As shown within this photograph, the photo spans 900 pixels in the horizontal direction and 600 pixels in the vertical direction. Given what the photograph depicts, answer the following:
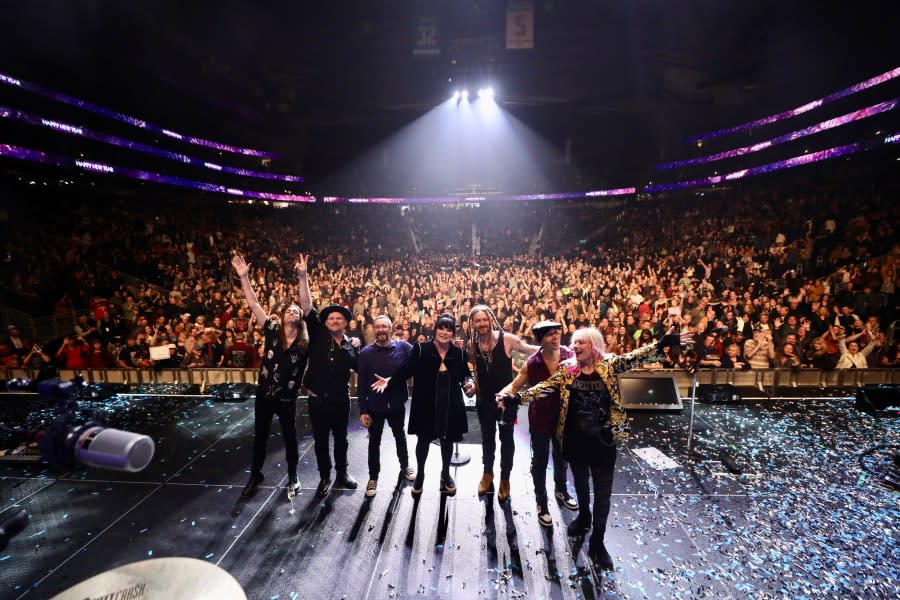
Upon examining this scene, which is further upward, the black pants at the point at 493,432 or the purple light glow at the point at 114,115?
the purple light glow at the point at 114,115

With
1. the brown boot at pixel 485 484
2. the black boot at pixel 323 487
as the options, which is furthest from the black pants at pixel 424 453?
the black boot at pixel 323 487

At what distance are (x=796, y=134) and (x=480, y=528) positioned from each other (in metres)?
20.2

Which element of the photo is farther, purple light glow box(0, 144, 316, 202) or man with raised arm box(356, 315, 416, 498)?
purple light glow box(0, 144, 316, 202)

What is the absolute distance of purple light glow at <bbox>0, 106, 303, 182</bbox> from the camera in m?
11.9

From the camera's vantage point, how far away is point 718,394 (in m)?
5.32

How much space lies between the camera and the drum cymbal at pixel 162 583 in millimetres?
1269

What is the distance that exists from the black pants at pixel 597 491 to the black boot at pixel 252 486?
2761mm

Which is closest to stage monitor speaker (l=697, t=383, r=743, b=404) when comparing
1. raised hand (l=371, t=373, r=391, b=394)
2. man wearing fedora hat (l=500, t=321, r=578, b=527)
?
man wearing fedora hat (l=500, t=321, r=578, b=527)

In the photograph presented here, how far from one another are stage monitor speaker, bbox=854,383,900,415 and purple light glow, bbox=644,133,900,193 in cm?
1131

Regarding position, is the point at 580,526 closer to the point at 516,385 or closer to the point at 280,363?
the point at 516,385

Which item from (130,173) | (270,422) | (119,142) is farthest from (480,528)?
(119,142)

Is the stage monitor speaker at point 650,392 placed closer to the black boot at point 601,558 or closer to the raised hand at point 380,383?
the black boot at point 601,558

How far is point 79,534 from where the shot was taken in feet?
9.59

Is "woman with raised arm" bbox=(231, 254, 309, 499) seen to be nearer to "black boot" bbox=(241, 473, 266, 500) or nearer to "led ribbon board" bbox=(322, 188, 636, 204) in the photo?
"black boot" bbox=(241, 473, 266, 500)
